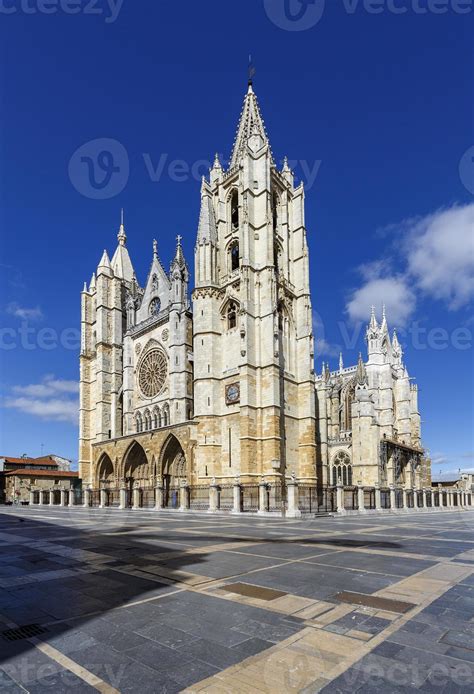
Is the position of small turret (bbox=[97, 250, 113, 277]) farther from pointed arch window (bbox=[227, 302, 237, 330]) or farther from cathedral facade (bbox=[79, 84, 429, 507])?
pointed arch window (bbox=[227, 302, 237, 330])

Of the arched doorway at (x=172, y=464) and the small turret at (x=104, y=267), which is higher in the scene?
the small turret at (x=104, y=267)

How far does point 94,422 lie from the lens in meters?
48.7

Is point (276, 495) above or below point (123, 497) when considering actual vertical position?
above

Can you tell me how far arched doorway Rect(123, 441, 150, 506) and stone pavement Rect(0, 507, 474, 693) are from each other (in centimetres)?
3188

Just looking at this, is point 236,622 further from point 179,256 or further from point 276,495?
point 179,256

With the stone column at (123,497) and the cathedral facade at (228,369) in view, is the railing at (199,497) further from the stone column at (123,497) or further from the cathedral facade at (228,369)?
the stone column at (123,497)

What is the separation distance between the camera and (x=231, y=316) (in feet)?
122

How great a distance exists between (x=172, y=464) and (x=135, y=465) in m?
5.94

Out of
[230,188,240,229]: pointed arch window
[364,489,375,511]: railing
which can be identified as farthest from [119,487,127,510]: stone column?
[230,188,240,229]: pointed arch window

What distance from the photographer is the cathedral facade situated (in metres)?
33.9

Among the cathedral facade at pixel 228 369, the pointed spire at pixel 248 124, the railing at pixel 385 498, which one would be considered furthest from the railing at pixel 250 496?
the pointed spire at pixel 248 124

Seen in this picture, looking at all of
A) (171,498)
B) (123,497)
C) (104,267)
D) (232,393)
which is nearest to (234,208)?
(104,267)

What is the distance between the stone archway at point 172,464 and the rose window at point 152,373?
609cm

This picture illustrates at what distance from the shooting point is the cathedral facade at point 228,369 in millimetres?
33875
